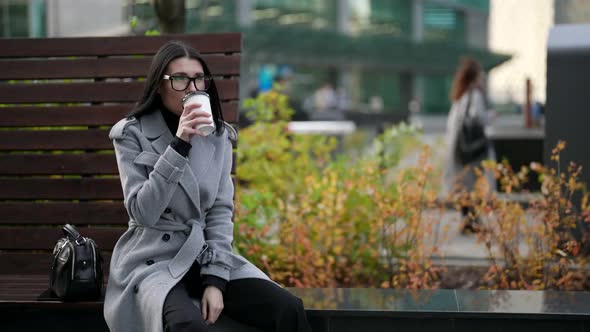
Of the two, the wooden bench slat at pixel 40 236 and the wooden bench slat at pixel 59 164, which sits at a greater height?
the wooden bench slat at pixel 59 164

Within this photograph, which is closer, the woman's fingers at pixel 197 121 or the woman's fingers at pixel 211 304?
the woman's fingers at pixel 197 121

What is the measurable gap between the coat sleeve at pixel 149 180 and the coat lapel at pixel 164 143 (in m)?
0.09

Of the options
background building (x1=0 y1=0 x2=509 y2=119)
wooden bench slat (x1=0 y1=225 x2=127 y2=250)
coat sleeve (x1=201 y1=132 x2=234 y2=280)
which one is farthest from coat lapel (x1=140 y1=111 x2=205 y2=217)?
background building (x1=0 y1=0 x2=509 y2=119)

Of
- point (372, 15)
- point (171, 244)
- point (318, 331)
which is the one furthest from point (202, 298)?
point (372, 15)

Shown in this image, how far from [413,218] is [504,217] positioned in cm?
50

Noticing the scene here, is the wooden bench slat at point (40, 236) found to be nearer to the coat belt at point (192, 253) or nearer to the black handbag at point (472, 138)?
the coat belt at point (192, 253)

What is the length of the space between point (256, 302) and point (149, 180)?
65cm

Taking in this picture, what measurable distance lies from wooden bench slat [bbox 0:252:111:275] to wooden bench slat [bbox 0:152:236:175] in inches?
17.6

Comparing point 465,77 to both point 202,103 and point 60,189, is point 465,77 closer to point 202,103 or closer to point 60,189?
point 60,189

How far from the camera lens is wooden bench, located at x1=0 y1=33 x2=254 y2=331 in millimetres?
4578

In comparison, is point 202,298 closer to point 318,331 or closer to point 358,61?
point 318,331

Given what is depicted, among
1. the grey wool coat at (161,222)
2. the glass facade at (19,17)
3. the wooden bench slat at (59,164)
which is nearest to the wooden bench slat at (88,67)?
the wooden bench slat at (59,164)

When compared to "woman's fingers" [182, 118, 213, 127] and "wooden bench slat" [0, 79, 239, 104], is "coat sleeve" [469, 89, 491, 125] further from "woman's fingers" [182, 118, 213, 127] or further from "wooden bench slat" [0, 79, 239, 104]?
"woman's fingers" [182, 118, 213, 127]

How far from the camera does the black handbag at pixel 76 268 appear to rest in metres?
3.50
